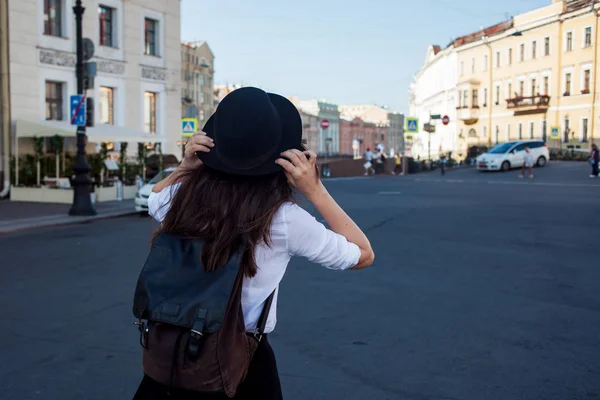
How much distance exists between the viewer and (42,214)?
17.7 metres

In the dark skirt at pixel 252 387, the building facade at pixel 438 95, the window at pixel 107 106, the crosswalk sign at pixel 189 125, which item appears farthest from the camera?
the building facade at pixel 438 95

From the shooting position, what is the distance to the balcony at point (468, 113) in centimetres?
7234

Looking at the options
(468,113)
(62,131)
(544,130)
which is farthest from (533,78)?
(62,131)

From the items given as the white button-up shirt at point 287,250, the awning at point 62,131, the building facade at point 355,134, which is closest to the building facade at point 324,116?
the building facade at point 355,134

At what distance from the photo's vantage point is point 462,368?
500cm

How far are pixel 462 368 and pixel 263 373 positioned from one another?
3082 millimetres

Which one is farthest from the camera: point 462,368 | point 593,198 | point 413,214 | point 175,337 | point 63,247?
point 593,198

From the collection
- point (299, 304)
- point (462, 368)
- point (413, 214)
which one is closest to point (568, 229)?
point (413, 214)

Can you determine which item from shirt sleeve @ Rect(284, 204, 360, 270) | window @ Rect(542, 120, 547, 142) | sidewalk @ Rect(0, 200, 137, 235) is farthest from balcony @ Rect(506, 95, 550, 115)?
shirt sleeve @ Rect(284, 204, 360, 270)

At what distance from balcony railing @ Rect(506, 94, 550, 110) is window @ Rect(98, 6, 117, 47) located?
42.8m

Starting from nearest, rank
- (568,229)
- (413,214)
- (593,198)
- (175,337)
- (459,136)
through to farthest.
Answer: (175,337), (568,229), (413,214), (593,198), (459,136)

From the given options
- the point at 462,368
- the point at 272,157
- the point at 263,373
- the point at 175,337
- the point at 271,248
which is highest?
the point at 272,157

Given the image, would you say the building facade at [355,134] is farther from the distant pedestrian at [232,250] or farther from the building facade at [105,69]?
the distant pedestrian at [232,250]

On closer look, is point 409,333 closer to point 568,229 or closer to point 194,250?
point 194,250
